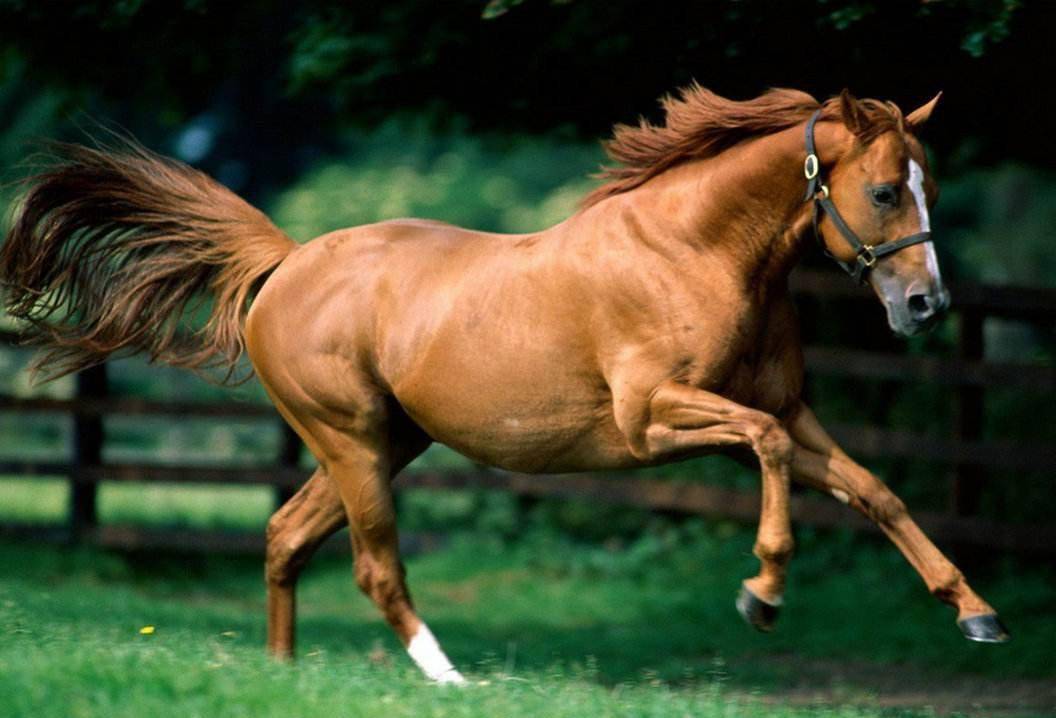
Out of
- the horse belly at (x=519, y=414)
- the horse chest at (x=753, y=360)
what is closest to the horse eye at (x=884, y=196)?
the horse chest at (x=753, y=360)

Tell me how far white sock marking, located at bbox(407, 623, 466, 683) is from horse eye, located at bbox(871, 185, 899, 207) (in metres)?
2.48

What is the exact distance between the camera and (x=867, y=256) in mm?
5602

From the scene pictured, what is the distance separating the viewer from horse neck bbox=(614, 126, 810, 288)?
19.2 ft

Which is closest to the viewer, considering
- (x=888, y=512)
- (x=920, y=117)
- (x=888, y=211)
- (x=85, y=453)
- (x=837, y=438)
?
(x=888, y=211)

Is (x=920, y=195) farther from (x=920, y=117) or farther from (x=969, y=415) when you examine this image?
(x=969, y=415)

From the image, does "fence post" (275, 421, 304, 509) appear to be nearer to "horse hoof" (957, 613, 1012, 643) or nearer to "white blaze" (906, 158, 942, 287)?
"white blaze" (906, 158, 942, 287)

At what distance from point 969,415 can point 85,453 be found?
6.73m

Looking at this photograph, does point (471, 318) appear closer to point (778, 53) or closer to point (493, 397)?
point (493, 397)

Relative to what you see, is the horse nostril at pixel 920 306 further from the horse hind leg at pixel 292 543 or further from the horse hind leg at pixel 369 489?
the horse hind leg at pixel 292 543

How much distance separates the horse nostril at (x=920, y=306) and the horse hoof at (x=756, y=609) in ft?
3.83

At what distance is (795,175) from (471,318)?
1.48 metres

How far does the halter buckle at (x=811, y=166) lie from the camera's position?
18.6 ft

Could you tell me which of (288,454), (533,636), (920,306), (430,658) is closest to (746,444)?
(920,306)

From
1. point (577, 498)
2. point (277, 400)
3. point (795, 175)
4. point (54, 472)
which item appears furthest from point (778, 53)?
point (54, 472)
